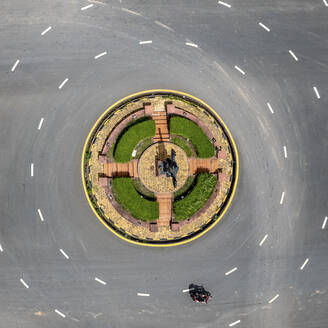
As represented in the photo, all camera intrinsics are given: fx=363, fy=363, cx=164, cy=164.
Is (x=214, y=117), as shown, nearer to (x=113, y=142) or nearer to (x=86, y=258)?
(x=113, y=142)

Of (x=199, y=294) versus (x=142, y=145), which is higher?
(x=142, y=145)

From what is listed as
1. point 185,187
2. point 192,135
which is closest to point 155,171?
point 185,187

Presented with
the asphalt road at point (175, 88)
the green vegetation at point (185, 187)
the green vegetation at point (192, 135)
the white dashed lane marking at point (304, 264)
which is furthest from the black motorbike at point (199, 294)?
the green vegetation at point (192, 135)

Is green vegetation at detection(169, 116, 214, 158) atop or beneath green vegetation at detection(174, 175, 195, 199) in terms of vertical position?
atop

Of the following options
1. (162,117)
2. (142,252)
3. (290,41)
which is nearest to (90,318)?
(142,252)

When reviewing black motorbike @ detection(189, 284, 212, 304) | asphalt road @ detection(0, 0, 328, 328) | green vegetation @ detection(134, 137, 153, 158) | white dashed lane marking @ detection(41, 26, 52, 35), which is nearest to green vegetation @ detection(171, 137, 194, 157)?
green vegetation @ detection(134, 137, 153, 158)

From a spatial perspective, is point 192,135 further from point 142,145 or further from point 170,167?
point 142,145

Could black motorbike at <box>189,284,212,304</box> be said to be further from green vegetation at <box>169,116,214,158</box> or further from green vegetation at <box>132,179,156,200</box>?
green vegetation at <box>169,116,214,158</box>

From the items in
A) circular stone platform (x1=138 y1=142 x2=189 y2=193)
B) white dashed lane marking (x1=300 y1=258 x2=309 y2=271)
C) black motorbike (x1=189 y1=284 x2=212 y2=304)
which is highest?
circular stone platform (x1=138 y1=142 x2=189 y2=193)
